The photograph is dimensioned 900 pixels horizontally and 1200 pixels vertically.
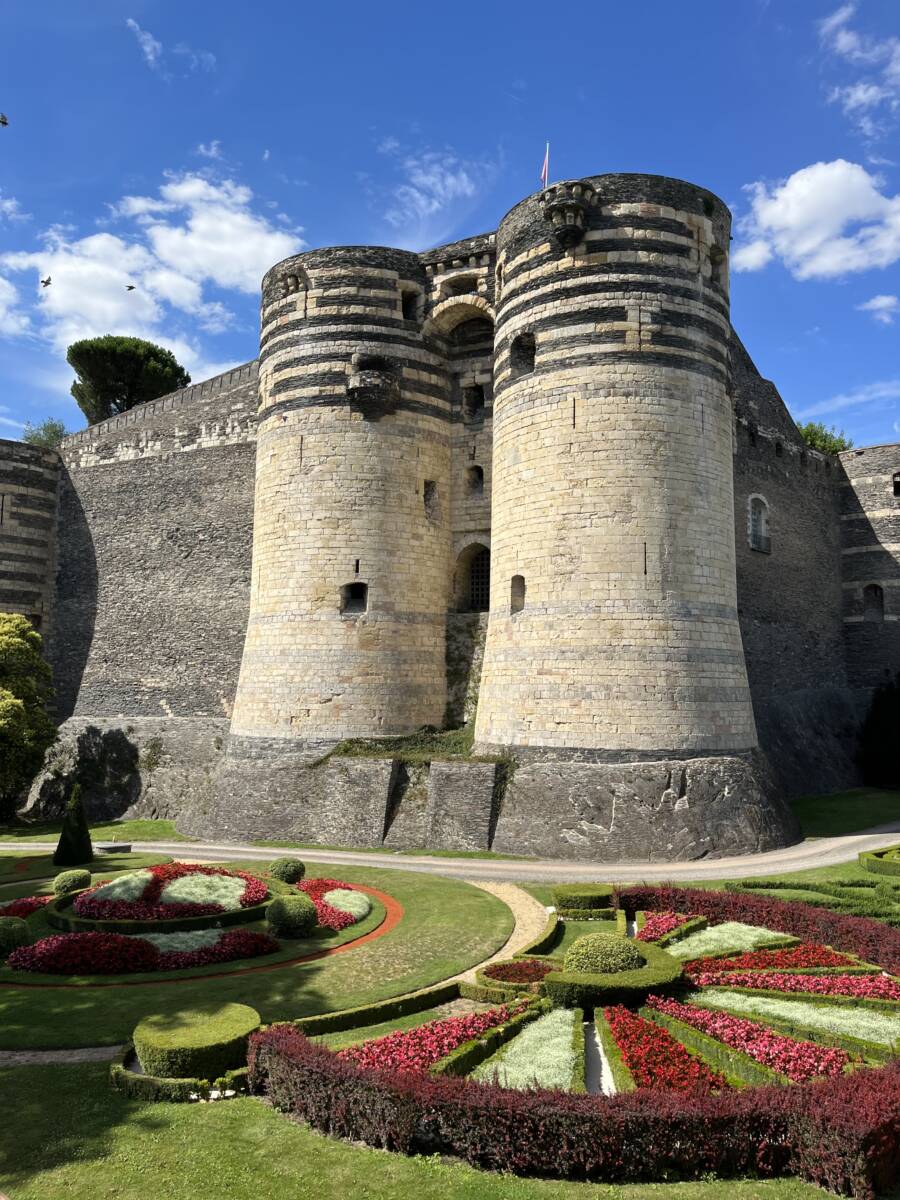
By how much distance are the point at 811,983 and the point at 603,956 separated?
2988 mm

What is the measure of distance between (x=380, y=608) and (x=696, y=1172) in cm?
2204

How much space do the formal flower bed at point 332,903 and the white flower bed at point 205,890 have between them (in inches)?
57.9

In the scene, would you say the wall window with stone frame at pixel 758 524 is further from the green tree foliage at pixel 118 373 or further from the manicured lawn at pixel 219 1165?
the green tree foliage at pixel 118 373

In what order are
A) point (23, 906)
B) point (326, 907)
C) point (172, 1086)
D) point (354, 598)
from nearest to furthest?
point (172, 1086), point (326, 907), point (23, 906), point (354, 598)

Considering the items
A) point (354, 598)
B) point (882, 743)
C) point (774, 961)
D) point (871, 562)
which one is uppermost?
point (871, 562)

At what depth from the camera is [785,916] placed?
51.3 feet

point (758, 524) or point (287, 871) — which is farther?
point (758, 524)

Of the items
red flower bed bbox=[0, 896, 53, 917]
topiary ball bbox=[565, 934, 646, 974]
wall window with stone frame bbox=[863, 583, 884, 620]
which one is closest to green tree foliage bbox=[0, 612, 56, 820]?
Answer: red flower bed bbox=[0, 896, 53, 917]

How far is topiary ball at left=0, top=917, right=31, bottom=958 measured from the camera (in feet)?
49.1

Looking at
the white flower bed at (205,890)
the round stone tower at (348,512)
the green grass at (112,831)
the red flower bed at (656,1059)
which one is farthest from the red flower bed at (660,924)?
the green grass at (112,831)

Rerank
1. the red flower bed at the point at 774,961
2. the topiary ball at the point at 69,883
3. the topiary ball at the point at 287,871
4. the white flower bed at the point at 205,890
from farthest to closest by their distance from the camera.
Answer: the topiary ball at the point at 287,871, the topiary ball at the point at 69,883, the white flower bed at the point at 205,890, the red flower bed at the point at 774,961

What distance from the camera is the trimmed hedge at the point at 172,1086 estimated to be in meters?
9.76

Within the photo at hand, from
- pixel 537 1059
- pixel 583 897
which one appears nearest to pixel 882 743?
pixel 583 897

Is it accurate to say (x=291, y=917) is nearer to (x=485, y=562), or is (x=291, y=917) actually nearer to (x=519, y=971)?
(x=519, y=971)
